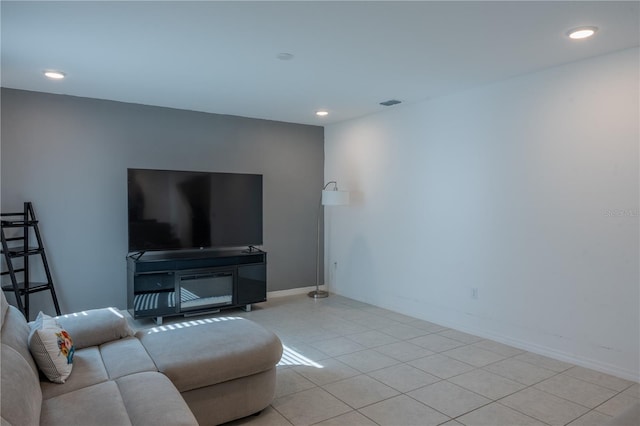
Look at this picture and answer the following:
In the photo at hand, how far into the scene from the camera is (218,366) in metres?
2.40

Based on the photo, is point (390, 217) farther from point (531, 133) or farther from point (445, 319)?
point (531, 133)

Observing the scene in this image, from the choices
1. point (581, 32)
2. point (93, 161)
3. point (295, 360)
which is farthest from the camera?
point (93, 161)

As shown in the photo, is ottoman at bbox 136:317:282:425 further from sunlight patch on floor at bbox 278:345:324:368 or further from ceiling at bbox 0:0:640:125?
ceiling at bbox 0:0:640:125

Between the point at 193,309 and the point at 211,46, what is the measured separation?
293 cm

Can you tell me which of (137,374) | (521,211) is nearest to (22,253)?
(137,374)

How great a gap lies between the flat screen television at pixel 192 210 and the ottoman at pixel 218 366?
2058 millimetres

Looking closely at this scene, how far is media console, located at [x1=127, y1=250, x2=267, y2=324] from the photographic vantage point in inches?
178

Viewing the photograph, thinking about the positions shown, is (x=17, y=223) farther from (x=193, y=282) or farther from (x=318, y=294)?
(x=318, y=294)

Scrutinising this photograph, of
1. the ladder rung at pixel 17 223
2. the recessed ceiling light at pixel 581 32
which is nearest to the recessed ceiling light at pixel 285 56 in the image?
the recessed ceiling light at pixel 581 32

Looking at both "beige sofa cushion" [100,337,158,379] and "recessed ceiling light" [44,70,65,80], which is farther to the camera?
"recessed ceiling light" [44,70,65,80]

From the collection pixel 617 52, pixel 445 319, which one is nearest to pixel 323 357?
pixel 445 319

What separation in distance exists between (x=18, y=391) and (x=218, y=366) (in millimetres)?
1007

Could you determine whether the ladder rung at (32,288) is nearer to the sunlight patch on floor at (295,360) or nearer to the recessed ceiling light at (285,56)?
the sunlight patch on floor at (295,360)

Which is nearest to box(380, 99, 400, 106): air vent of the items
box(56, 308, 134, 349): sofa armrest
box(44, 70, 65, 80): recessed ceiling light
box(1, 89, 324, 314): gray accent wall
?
box(1, 89, 324, 314): gray accent wall
